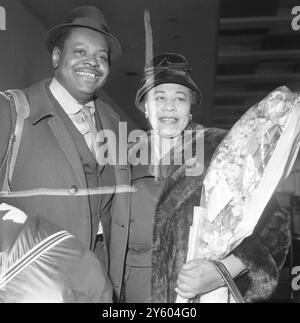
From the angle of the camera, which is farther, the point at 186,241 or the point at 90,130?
the point at 90,130

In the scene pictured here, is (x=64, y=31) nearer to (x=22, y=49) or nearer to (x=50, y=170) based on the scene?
(x=22, y=49)

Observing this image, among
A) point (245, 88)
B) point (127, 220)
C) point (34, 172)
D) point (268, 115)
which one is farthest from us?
point (245, 88)

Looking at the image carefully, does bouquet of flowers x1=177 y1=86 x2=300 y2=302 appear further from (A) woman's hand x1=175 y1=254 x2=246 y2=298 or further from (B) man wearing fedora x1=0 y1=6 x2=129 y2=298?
(B) man wearing fedora x1=0 y1=6 x2=129 y2=298

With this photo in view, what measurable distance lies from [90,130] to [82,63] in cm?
24

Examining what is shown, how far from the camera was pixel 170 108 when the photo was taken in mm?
1686

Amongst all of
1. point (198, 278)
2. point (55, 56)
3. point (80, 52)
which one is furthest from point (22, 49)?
point (198, 278)

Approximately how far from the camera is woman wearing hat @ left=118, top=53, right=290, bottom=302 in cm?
159

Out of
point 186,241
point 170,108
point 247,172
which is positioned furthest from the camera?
point 170,108

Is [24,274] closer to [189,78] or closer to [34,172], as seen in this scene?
[34,172]

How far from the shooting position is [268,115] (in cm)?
147

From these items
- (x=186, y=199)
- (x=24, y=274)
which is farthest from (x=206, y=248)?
(x=24, y=274)

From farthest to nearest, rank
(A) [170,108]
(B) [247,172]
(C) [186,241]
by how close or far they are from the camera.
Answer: (A) [170,108], (C) [186,241], (B) [247,172]

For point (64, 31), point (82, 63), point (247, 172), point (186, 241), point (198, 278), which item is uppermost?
point (64, 31)

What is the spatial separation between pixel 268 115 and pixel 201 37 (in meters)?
0.55
